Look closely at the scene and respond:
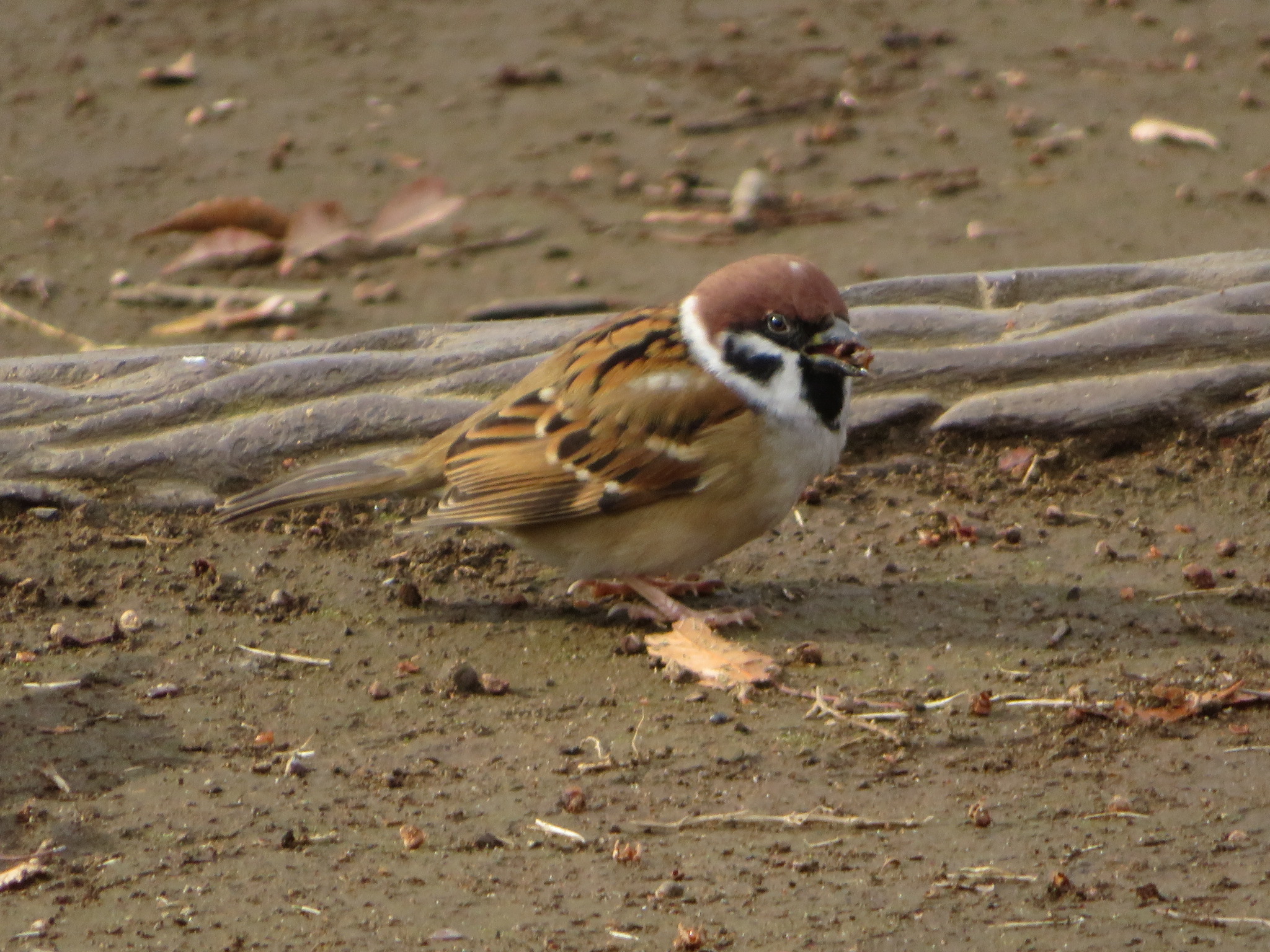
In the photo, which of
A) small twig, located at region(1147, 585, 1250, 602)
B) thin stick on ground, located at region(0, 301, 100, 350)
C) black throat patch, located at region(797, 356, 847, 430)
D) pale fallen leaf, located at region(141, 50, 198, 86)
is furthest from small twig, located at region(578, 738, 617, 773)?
pale fallen leaf, located at region(141, 50, 198, 86)

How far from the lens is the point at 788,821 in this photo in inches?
147

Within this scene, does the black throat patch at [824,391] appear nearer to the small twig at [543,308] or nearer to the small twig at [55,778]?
the small twig at [55,778]

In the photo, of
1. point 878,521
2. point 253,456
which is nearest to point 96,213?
point 253,456

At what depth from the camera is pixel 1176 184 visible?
834 centimetres

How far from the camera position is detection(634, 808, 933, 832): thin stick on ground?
371 centimetres

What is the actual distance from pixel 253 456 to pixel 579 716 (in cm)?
193

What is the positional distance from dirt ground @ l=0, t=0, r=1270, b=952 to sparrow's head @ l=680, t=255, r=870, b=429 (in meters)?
0.65

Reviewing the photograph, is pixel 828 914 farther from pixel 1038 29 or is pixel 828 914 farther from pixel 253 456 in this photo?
pixel 1038 29

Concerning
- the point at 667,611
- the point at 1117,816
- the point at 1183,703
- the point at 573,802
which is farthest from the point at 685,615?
the point at 1117,816

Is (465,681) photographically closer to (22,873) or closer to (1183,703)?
(22,873)

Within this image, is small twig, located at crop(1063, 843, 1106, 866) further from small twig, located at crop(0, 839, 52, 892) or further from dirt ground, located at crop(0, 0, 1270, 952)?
small twig, located at crop(0, 839, 52, 892)

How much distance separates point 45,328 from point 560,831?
455 cm

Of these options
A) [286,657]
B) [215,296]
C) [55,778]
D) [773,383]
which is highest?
[773,383]

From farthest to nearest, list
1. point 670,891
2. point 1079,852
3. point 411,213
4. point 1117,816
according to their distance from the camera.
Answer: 1. point 411,213
2. point 1117,816
3. point 1079,852
4. point 670,891
